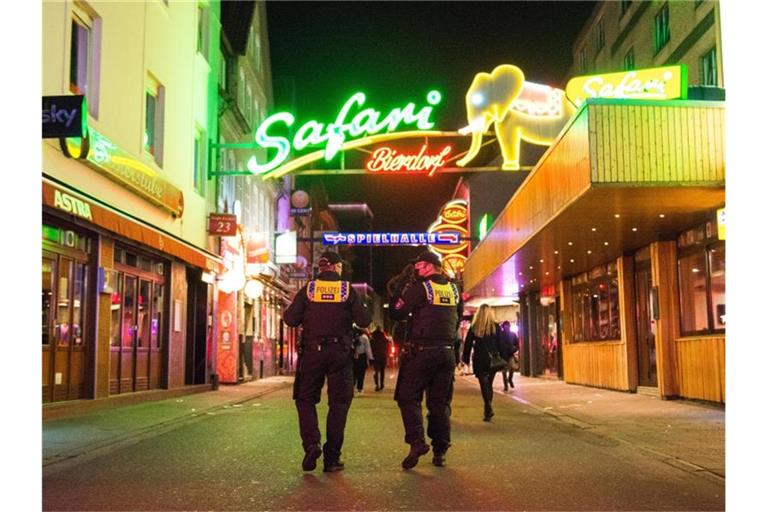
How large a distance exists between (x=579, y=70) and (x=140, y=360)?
2593cm

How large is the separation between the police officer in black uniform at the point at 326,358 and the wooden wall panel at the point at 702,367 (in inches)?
316

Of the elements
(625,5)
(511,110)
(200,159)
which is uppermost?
(625,5)

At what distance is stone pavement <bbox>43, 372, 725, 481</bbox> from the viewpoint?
336 inches

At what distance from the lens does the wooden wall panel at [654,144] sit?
1141cm

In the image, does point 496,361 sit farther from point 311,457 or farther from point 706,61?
point 706,61

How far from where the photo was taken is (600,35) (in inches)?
1293

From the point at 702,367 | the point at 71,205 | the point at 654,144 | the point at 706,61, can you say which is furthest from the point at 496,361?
the point at 706,61

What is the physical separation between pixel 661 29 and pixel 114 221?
18.9 m

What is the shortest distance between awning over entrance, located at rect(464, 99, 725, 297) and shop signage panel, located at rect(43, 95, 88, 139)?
6.71m

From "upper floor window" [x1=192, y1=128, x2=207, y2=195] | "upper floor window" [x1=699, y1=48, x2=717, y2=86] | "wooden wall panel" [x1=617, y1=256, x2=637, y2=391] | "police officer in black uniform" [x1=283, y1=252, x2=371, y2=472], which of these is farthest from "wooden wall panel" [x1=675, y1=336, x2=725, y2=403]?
"upper floor window" [x1=192, y1=128, x2=207, y2=195]

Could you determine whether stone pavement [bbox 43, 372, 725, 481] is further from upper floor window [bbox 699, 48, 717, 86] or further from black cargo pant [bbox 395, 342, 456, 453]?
upper floor window [bbox 699, 48, 717, 86]

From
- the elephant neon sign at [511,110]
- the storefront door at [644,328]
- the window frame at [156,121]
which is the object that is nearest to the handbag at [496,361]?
the storefront door at [644,328]
